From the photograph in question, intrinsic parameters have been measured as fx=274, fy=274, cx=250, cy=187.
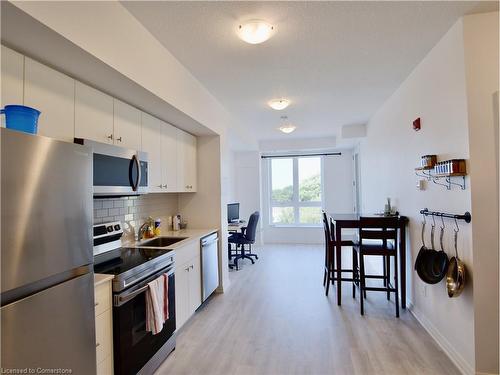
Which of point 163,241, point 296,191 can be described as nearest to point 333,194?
point 296,191

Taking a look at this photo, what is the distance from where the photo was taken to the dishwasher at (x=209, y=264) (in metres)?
3.24

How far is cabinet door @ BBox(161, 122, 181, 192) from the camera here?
3025 millimetres

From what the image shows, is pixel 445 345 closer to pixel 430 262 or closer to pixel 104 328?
pixel 430 262

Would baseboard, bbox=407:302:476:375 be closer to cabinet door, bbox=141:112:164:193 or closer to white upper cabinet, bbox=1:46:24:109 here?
cabinet door, bbox=141:112:164:193

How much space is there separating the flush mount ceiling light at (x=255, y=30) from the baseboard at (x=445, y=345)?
286 cm

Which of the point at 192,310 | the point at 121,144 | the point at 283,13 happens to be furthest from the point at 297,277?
the point at 283,13

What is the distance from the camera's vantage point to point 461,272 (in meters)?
2.03

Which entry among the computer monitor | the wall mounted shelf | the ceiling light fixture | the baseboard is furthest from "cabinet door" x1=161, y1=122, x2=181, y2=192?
the baseboard

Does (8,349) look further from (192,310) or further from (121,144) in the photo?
(192,310)

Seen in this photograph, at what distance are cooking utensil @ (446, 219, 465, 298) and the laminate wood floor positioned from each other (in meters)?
0.61

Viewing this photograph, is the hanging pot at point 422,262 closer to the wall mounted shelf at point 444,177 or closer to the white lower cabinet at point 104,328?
the wall mounted shelf at point 444,177

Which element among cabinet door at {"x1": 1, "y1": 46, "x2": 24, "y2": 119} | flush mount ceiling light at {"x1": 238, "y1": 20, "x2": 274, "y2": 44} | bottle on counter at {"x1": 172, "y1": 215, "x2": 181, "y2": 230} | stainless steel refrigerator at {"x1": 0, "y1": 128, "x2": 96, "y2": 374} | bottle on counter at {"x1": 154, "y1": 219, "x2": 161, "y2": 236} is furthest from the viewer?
bottle on counter at {"x1": 172, "y1": 215, "x2": 181, "y2": 230}

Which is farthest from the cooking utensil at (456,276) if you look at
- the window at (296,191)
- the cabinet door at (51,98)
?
the window at (296,191)

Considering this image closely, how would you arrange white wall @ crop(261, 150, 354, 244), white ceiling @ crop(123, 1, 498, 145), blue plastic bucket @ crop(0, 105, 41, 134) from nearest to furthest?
blue plastic bucket @ crop(0, 105, 41, 134) → white ceiling @ crop(123, 1, 498, 145) → white wall @ crop(261, 150, 354, 244)
